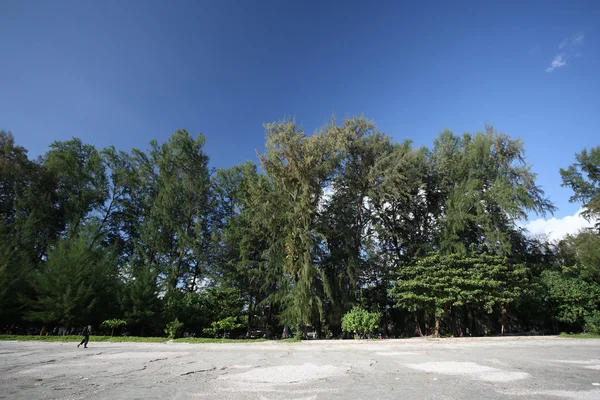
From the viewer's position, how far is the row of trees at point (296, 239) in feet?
71.4

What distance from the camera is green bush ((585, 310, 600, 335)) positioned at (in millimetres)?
21406

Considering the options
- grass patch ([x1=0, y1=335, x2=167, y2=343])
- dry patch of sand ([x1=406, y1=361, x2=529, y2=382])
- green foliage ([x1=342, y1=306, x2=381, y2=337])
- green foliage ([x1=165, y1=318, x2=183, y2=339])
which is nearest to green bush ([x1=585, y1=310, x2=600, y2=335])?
green foliage ([x1=342, y1=306, x2=381, y2=337])

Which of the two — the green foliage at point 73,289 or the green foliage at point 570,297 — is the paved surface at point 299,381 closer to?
the green foliage at point 73,289

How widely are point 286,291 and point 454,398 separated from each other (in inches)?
737

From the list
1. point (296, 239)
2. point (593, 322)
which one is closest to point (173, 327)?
point (296, 239)

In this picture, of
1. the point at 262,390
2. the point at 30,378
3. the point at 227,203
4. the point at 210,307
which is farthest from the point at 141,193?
the point at 262,390

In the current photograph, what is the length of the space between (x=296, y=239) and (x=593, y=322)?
22306mm

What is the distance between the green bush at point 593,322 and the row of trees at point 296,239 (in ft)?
1.92

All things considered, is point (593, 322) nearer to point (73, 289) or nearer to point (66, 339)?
point (66, 339)

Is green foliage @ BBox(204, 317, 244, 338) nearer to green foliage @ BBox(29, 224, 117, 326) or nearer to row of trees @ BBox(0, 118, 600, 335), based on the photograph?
row of trees @ BBox(0, 118, 600, 335)

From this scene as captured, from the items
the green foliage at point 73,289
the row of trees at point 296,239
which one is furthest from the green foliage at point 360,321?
the green foliage at point 73,289

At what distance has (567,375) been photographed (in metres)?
6.44

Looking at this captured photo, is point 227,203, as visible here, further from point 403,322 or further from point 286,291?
point 403,322

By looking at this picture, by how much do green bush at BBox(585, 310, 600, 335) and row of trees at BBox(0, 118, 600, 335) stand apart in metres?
0.59
